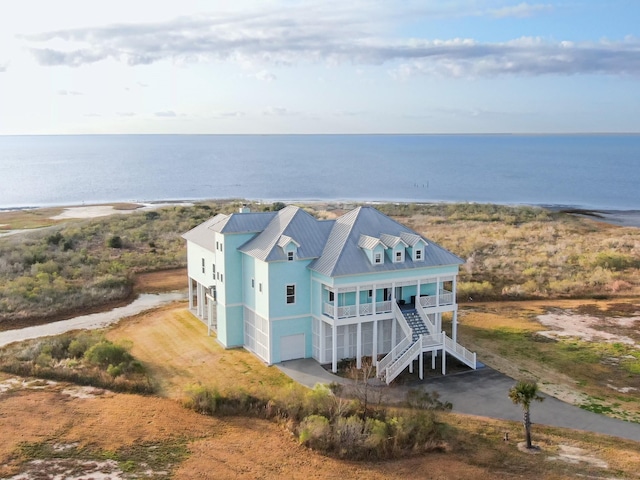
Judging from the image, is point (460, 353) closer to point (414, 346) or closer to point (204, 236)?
point (414, 346)

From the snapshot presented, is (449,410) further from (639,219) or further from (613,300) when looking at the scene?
(639,219)

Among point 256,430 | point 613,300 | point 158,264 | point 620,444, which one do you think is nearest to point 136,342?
point 256,430

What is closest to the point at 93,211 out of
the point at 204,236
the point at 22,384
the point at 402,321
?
the point at 204,236

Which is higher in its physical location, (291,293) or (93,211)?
(291,293)

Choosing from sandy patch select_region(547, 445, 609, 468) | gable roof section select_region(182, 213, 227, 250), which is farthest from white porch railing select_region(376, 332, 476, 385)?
gable roof section select_region(182, 213, 227, 250)

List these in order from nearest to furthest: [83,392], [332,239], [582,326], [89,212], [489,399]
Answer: [489,399]
[83,392]
[332,239]
[582,326]
[89,212]

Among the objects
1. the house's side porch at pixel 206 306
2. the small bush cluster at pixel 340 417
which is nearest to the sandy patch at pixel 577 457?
the small bush cluster at pixel 340 417

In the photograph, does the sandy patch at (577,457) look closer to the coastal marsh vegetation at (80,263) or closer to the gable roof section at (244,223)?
the gable roof section at (244,223)
